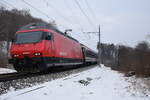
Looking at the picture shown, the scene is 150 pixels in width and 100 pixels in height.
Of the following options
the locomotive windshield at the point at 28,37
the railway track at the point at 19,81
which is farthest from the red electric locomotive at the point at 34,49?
the railway track at the point at 19,81

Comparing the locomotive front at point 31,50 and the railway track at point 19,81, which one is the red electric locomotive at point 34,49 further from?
the railway track at point 19,81

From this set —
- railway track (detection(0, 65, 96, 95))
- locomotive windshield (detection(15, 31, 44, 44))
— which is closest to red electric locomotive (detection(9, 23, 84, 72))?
locomotive windshield (detection(15, 31, 44, 44))

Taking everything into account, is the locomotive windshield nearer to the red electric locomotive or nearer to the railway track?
the red electric locomotive

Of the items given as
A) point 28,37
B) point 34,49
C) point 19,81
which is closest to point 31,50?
point 34,49

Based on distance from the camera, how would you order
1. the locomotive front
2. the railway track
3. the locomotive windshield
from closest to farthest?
1. the railway track
2. the locomotive front
3. the locomotive windshield

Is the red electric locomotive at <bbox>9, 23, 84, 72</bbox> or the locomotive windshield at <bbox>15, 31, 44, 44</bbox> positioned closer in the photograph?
the red electric locomotive at <bbox>9, 23, 84, 72</bbox>

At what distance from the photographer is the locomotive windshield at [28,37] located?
408 inches

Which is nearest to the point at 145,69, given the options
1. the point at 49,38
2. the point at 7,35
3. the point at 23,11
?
the point at 49,38

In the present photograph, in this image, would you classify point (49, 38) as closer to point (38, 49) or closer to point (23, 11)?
point (38, 49)

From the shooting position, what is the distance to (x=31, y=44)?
10.2m

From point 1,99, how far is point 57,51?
7.40 m

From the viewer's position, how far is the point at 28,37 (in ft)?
35.1

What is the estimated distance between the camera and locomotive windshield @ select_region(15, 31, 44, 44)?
10.4 meters

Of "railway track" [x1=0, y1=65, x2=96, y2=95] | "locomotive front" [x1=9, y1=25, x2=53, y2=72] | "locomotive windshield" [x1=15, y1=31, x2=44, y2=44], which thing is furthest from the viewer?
"locomotive windshield" [x1=15, y1=31, x2=44, y2=44]
